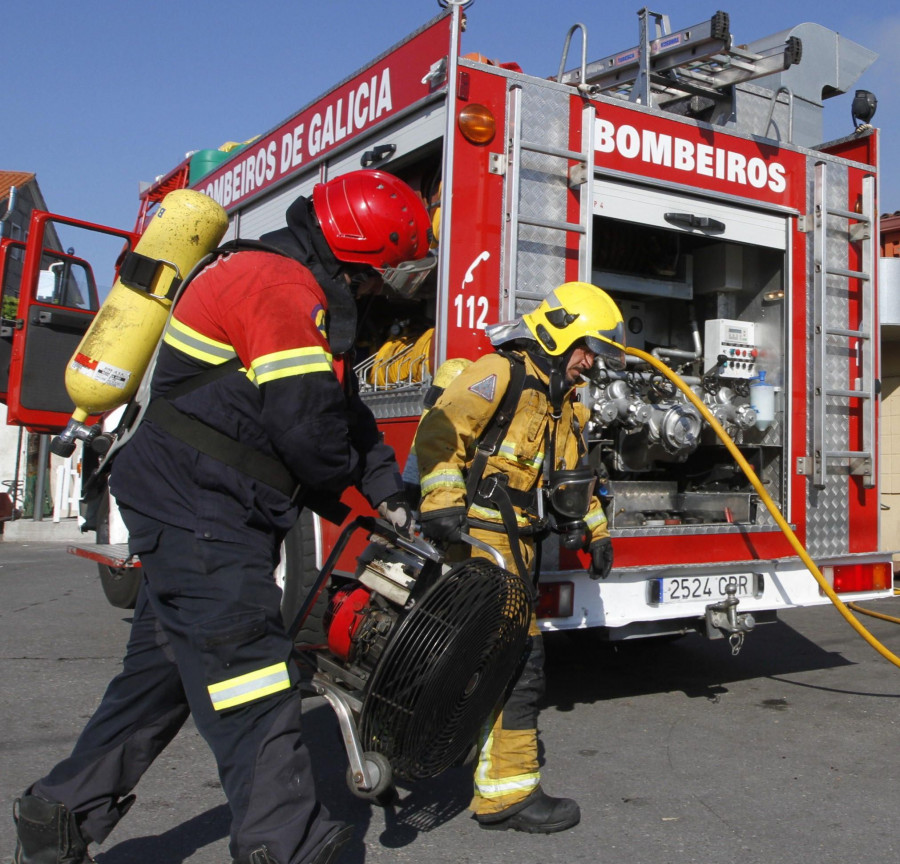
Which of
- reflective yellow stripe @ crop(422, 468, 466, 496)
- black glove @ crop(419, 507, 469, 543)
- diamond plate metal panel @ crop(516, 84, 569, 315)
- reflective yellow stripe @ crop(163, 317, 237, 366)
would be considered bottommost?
black glove @ crop(419, 507, 469, 543)

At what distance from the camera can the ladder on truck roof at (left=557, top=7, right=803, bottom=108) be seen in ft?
16.7

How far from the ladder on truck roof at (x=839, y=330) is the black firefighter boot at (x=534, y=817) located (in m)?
2.74

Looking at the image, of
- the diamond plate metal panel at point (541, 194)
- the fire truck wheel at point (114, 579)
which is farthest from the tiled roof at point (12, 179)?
the diamond plate metal panel at point (541, 194)

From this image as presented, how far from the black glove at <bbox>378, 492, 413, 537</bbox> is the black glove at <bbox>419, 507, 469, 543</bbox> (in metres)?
0.38

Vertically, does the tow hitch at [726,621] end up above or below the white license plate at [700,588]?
below

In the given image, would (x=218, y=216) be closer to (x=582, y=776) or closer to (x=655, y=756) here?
(x=582, y=776)

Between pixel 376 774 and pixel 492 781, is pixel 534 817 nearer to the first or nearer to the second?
pixel 492 781

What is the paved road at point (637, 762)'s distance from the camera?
10.3ft

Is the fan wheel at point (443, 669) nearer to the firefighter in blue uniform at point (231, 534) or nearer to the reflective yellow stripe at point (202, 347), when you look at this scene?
the firefighter in blue uniform at point (231, 534)

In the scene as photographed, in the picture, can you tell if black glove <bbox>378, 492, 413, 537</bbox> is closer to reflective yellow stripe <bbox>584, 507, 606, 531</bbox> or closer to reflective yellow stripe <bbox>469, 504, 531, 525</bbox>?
reflective yellow stripe <bbox>469, 504, 531, 525</bbox>

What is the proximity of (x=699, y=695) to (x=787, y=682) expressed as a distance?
645 millimetres

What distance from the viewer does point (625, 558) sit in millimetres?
4637

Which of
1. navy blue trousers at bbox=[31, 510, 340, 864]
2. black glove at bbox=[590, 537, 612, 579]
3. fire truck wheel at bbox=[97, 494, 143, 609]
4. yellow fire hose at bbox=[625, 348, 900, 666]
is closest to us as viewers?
navy blue trousers at bbox=[31, 510, 340, 864]

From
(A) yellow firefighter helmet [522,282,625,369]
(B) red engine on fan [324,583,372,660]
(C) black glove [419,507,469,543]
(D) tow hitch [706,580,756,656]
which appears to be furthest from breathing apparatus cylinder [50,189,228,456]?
(D) tow hitch [706,580,756,656]
